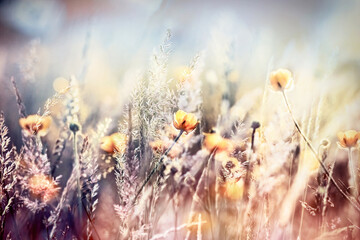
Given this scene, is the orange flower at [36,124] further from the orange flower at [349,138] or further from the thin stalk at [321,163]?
the orange flower at [349,138]

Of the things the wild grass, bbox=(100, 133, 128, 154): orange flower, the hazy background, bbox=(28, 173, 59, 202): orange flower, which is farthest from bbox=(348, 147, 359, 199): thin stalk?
bbox=(28, 173, 59, 202): orange flower

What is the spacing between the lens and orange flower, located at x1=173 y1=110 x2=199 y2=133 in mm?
1153

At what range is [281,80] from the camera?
3.84 feet

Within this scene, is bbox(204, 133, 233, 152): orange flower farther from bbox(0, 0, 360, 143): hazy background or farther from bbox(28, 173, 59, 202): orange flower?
bbox(28, 173, 59, 202): orange flower

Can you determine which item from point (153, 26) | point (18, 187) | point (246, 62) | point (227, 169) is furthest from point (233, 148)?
point (18, 187)

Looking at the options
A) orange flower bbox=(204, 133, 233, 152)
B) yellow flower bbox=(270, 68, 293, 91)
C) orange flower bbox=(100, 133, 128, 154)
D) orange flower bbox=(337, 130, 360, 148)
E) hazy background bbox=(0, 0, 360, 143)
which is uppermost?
hazy background bbox=(0, 0, 360, 143)

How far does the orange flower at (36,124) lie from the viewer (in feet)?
3.93

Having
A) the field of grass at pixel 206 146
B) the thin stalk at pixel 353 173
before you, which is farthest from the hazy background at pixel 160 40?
the thin stalk at pixel 353 173

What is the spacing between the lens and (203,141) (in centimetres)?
120

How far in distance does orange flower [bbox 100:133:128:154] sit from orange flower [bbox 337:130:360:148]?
728mm

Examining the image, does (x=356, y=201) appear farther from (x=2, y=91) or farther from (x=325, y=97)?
(x=2, y=91)

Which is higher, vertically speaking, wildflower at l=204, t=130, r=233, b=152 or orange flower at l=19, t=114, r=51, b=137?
orange flower at l=19, t=114, r=51, b=137

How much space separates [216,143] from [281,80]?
31 centimetres

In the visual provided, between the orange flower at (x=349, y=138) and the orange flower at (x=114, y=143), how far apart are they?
73 cm
